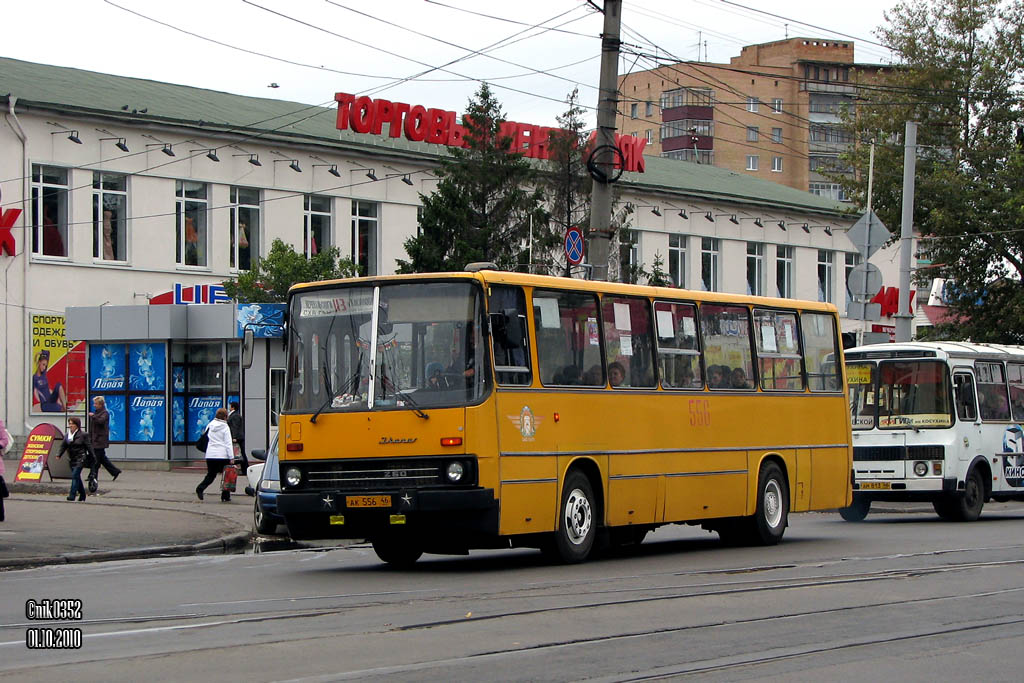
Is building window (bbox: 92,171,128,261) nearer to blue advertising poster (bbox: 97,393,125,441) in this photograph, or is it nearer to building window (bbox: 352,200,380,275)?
blue advertising poster (bbox: 97,393,125,441)

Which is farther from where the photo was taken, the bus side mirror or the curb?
the bus side mirror

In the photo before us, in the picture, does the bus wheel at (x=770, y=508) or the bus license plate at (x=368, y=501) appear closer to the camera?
the bus license plate at (x=368, y=501)

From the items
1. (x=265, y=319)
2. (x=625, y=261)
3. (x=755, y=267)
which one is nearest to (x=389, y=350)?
(x=625, y=261)

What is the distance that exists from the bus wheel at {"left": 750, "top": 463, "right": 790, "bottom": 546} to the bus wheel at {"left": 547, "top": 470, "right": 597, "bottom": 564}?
11.0 feet

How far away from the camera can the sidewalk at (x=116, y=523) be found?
17.0 m

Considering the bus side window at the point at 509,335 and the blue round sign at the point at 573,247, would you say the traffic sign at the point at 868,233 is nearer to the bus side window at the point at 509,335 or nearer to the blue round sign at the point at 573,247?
the blue round sign at the point at 573,247

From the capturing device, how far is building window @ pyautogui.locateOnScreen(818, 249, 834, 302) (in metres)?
68.0

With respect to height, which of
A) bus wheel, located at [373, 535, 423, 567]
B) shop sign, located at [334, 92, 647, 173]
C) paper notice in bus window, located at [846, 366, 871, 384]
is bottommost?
bus wheel, located at [373, 535, 423, 567]

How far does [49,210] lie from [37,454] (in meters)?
15.9

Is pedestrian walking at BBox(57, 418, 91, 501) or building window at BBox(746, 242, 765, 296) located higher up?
building window at BBox(746, 242, 765, 296)

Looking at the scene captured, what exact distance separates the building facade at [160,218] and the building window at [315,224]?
0.22 feet

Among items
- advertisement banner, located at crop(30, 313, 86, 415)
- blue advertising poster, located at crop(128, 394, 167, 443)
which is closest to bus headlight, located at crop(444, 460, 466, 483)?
blue advertising poster, located at crop(128, 394, 167, 443)
